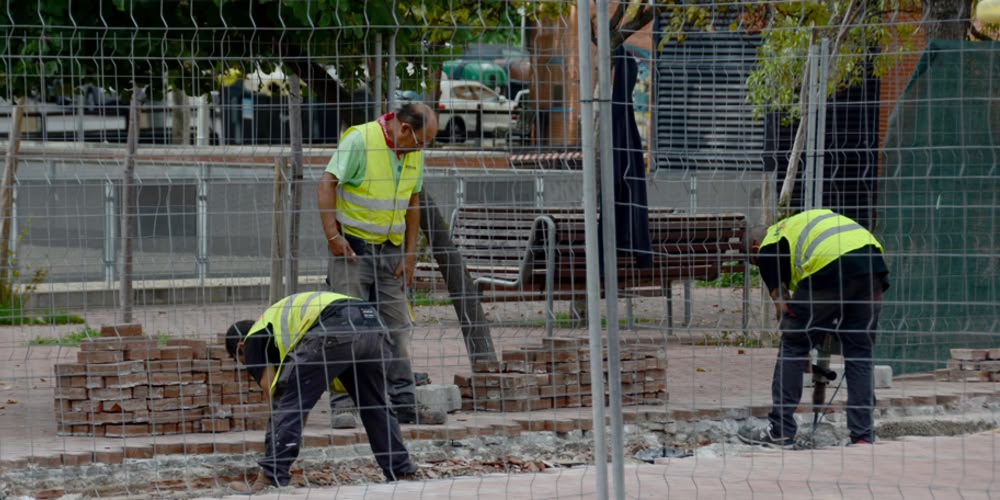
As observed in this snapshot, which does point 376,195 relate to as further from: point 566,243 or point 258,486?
point 566,243

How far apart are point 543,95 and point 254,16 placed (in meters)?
2.23

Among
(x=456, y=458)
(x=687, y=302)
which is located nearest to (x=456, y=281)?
(x=687, y=302)

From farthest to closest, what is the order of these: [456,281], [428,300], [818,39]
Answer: [818,39] < [428,300] < [456,281]

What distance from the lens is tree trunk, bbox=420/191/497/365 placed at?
27.9 ft

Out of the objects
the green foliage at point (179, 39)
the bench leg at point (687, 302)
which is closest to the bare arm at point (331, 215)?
the green foliage at point (179, 39)

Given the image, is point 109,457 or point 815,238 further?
point 815,238

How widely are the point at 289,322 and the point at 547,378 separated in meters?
2.12

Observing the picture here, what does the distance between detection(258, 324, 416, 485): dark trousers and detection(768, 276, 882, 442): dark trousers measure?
2188 millimetres

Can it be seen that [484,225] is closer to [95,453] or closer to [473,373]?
[473,373]

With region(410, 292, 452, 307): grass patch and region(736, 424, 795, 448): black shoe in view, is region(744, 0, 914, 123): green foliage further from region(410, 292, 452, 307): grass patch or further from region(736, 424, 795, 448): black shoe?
region(736, 424, 795, 448): black shoe

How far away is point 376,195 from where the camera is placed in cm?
739

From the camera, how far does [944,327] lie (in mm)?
8680

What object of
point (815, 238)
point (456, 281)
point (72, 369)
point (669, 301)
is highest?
point (815, 238)

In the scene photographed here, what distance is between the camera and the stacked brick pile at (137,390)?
741 centimetres
